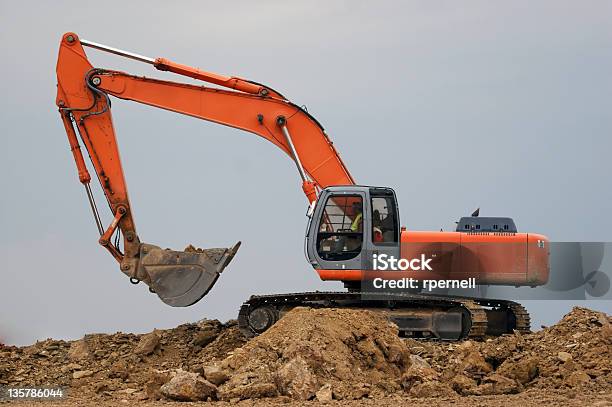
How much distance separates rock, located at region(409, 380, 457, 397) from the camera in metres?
15.5

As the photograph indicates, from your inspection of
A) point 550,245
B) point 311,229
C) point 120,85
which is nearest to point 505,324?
point 550,245

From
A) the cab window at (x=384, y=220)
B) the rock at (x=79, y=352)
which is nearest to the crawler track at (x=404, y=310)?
the cab window at (x=384, y=220)

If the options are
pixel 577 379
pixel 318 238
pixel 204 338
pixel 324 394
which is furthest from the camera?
pixel 204 338

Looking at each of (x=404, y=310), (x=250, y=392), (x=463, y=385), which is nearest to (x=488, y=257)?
(x=404, y=310)

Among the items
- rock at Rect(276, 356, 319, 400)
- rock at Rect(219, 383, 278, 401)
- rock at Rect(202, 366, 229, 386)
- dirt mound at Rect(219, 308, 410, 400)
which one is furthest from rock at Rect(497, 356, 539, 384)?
rock at Rect(202, 366, 229, 386)

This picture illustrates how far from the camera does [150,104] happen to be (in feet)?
69.8

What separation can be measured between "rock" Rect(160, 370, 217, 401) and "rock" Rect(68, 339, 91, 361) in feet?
16.0

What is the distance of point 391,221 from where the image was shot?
66.2 feet

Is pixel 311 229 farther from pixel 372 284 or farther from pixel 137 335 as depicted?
Result: pixel 137 335

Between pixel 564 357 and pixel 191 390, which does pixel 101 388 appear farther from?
pixel 564 357

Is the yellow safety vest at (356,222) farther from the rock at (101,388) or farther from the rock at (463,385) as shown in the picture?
the rock at (101,388)

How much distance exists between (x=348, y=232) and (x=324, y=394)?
5.20 metres

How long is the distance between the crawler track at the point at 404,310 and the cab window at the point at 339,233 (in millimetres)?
698

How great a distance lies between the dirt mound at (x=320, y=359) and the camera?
15391 mm
